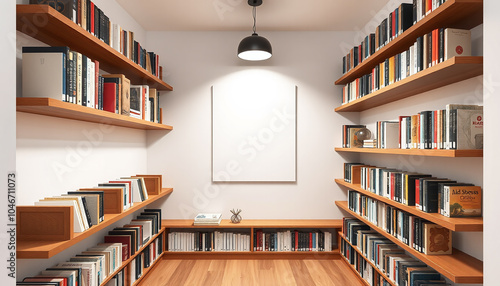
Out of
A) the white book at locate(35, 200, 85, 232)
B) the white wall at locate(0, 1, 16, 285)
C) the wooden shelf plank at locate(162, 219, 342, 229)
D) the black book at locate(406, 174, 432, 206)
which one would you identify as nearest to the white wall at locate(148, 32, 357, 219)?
the wooden shelf plank at locate(162, 219, 342, 229)

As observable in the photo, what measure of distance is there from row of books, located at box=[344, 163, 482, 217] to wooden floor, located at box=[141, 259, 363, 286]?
3.90ft

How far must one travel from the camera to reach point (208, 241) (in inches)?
145

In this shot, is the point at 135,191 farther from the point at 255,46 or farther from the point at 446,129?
the point at 446,129

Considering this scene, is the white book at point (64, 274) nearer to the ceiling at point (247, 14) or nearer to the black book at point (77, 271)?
the black book at point (77, 271)

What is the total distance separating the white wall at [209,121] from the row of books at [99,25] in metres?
0.81

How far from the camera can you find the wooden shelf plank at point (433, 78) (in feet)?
5.30

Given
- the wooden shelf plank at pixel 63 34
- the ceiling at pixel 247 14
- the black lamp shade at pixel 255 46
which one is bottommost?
the wooden shelf plank at pixel 63 34

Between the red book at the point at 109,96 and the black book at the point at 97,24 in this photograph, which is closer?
the black book at the point at 97,24

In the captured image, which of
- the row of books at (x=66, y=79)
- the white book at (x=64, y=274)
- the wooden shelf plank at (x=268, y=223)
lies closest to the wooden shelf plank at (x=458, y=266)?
the wooden shelf plank at (x=268, y=223)

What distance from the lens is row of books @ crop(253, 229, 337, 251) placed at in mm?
3688

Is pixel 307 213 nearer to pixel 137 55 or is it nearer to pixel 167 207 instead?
pixel 167 207
